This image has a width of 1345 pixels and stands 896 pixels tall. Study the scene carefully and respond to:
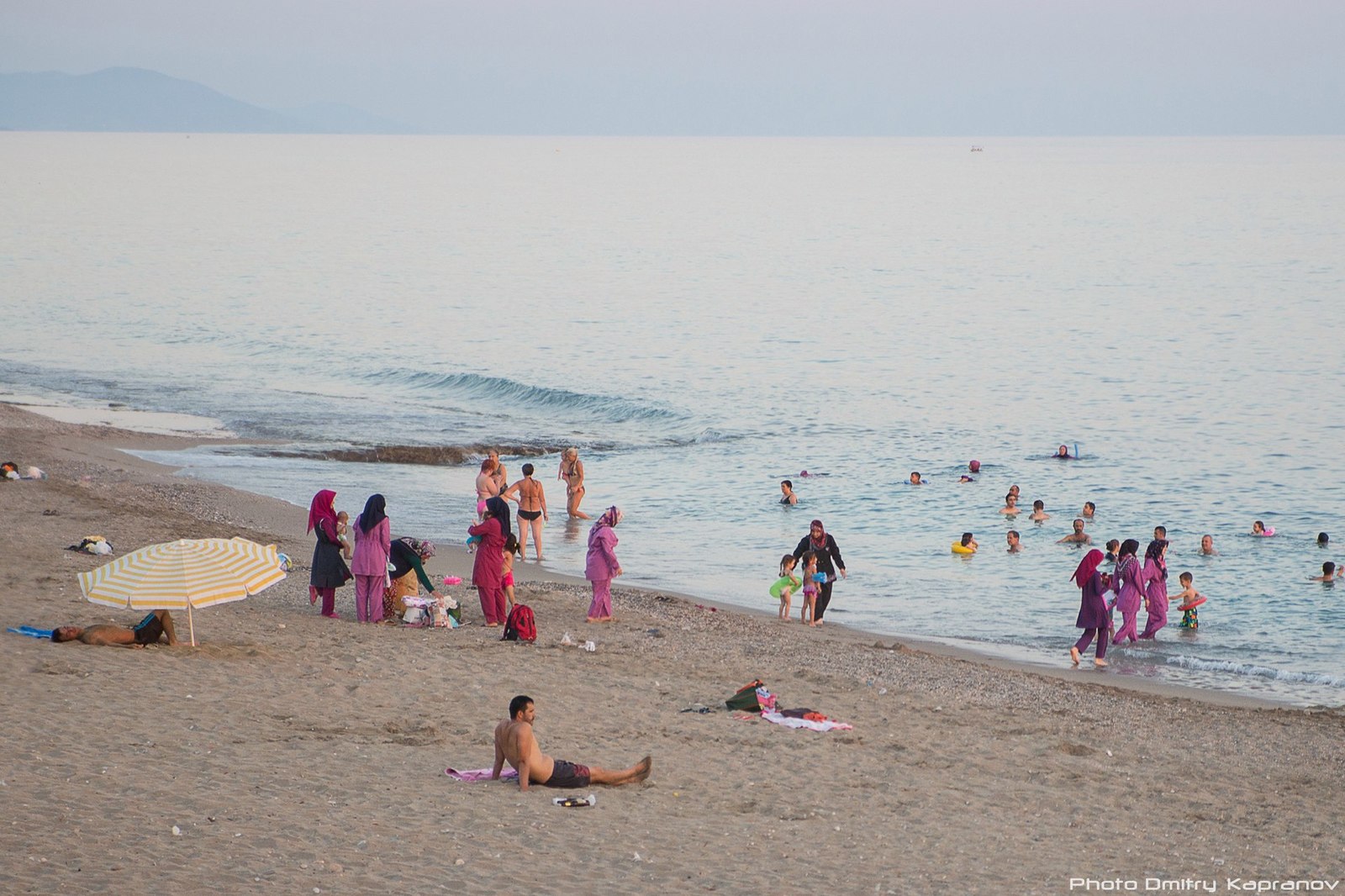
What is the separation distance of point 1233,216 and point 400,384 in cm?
10025

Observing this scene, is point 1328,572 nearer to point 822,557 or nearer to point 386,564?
point 822,557

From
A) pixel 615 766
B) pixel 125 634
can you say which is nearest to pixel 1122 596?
pixel 615 766

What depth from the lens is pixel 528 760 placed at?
10.0 metres

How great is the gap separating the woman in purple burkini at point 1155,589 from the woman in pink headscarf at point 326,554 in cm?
987

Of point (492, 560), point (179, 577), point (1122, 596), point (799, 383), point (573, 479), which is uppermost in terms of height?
point (799, 383)

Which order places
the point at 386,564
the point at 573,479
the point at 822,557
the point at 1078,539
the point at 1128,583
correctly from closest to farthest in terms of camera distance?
the point at 386,564 < the point at 1128,583 < the point at 822,557 < the point at 1078,539 < the point at 573,479

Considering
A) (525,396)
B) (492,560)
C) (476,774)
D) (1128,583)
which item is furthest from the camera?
(525,396)

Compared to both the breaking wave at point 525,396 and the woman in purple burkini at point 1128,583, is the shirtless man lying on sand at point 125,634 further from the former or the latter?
the breaking wave at point 525,396

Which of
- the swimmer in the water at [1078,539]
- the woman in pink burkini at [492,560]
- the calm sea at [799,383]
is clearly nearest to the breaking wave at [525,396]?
the calm sea at [799,383]

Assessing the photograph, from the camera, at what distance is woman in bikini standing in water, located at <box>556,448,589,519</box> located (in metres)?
24.1

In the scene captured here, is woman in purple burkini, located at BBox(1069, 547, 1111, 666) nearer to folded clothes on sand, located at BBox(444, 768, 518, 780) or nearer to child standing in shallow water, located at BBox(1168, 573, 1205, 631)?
child standing in shallow water, located at BBox(1168, 573, 1205, 631)

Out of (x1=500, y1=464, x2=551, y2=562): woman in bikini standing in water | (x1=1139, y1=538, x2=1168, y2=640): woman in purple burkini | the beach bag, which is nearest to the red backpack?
the beach bag

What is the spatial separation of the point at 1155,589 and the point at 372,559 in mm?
9873

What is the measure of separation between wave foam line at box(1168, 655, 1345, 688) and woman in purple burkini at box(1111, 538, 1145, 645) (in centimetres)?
78
